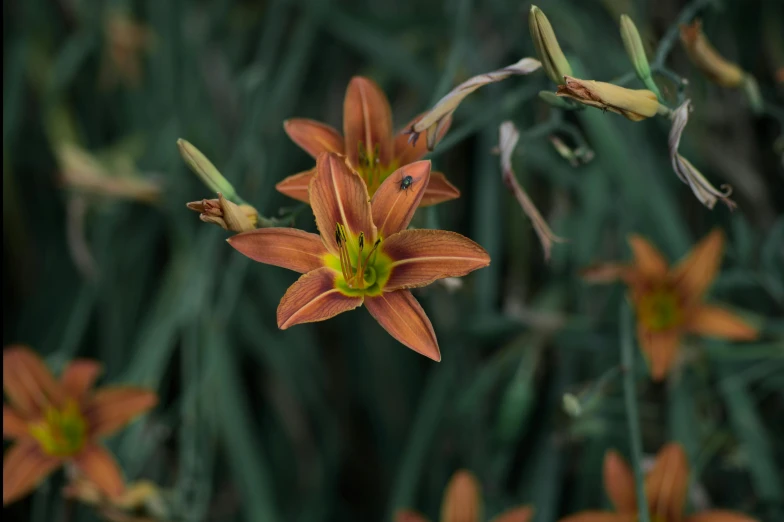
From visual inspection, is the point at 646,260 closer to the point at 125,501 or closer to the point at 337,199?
the point at 337,199

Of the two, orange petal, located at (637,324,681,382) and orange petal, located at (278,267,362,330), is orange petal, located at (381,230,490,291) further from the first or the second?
orange petal, located at (637,324,681,382)

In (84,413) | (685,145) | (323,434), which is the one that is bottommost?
(323,434)

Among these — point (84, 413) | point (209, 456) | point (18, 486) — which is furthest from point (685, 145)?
point (18, 486)

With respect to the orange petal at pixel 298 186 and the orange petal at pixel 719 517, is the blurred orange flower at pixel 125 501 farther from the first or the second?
the orange petal at pixel 719 517

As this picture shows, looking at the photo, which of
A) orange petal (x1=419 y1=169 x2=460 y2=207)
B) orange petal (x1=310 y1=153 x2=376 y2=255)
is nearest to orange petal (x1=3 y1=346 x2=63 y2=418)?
orange petal (x1=310 y1=153 x2=376 y2=255)

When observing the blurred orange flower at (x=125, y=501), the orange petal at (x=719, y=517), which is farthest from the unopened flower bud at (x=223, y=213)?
the orange petal at (x=719, y=517)

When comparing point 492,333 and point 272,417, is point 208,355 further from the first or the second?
point 492,333

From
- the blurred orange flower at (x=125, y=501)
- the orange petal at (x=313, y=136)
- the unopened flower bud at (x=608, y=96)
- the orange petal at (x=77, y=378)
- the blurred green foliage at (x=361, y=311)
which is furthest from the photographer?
the blurred green foliage at (x=361, y=311)

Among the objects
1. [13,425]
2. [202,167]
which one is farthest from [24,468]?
[202,167]
